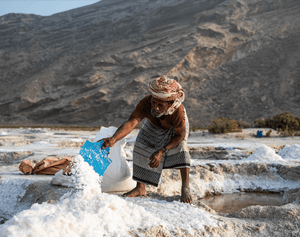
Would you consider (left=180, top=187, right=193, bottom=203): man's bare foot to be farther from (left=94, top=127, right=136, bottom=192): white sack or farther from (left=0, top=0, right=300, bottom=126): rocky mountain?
(left=0, top=0, right=300, bottom=126): rocky mountain

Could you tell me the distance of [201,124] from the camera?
69.3 feet

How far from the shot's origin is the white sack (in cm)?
316

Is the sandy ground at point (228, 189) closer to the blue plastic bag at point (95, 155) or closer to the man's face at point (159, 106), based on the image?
the blue plastic bag at point (95, 155)

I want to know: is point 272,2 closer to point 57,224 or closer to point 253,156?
→ point 253,156

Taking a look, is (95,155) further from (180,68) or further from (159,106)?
(180,68)

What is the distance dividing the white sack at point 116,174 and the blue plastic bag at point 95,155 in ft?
2.40

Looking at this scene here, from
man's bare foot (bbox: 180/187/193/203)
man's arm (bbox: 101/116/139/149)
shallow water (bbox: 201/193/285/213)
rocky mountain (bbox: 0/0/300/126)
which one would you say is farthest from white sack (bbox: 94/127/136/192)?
rocky mountain (bbox: 0/0/300/126)

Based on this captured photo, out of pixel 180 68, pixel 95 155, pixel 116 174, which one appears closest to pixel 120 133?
pixel 95 155

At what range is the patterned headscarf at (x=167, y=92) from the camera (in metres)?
2.61

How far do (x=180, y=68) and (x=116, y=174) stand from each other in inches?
893

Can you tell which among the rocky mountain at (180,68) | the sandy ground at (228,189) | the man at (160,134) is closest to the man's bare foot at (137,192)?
the man at (160,134)

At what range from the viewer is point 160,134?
2.93 meters

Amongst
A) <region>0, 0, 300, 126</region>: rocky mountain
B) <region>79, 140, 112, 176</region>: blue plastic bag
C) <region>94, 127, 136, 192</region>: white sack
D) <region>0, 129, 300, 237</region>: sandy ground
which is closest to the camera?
<region>0, 129, 300, 237</region>: sandy ground

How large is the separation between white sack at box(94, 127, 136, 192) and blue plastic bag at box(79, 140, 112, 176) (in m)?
0.73
